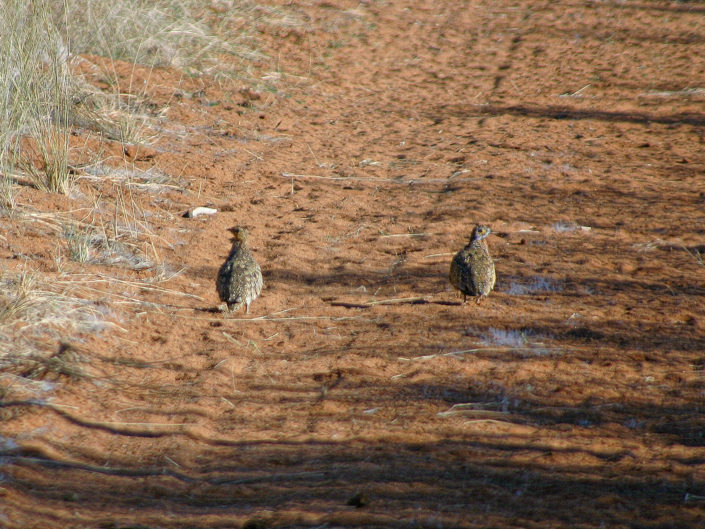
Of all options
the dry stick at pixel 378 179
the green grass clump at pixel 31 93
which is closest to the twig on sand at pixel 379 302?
the dry stick at pixel 378 179

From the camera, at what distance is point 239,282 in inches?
230

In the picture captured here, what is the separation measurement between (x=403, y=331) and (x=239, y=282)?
147 cm

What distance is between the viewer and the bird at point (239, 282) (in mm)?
→ 5840

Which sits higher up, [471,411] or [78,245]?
[471,411]

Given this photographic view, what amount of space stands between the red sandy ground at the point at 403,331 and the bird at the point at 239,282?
22 cm

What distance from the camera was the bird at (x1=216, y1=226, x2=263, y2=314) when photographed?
19.2ft

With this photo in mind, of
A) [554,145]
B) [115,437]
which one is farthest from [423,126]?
[115,437]

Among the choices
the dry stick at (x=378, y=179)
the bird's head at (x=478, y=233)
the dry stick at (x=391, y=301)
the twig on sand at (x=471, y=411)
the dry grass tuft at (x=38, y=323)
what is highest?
the bird's head at (x=478, y=233)

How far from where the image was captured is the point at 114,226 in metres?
7.09

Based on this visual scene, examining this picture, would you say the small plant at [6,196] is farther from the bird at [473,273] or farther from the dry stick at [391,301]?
the bird at [473,273]

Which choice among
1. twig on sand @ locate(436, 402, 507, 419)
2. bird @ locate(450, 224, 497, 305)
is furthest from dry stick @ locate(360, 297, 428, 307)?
twig on sand @ locate(436, 402, 507, 419)

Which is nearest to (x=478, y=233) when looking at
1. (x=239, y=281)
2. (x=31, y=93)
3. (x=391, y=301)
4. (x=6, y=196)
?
(x=391, y=301)

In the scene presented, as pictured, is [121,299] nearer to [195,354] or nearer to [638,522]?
[195,354]

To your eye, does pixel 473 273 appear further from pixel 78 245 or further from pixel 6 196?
pixel 6 196
